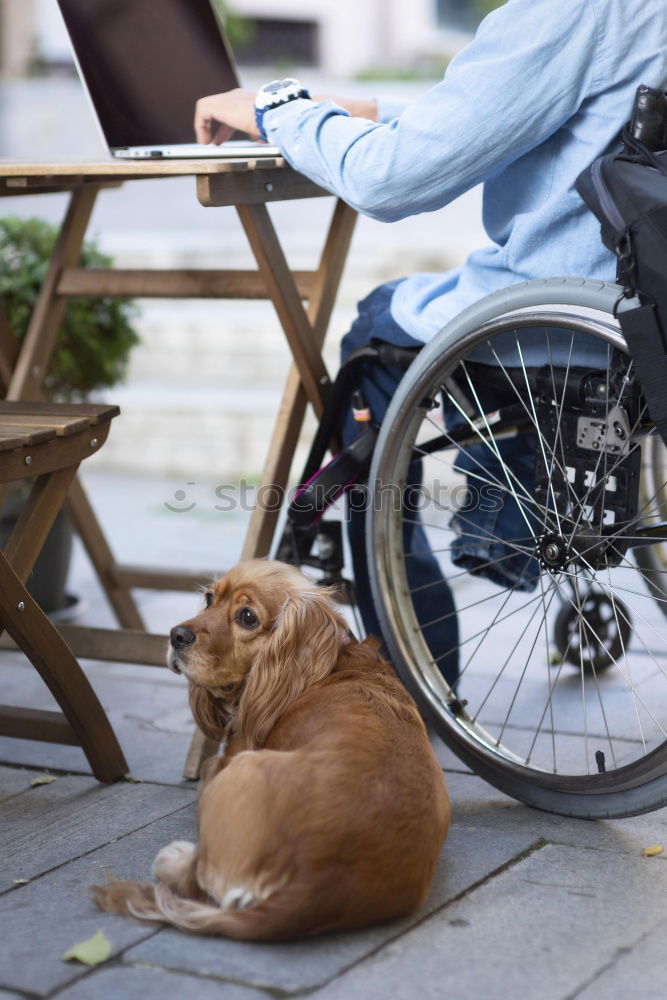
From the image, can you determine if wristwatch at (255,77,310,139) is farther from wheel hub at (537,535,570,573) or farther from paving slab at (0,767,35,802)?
paving slab at (0,767,35,802)

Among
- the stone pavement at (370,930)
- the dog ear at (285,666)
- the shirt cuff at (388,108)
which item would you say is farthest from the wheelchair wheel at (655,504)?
the dog ear at (285,666)

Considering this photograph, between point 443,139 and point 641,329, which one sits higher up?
point 443,139

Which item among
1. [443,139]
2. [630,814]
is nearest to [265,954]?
[630,814]

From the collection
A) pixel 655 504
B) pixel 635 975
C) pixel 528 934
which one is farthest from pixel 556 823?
pixel 655 504

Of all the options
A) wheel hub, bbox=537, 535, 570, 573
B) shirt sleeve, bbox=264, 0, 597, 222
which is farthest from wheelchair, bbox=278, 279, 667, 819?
shirt sleeve, bbox=264, 0, 597, 222

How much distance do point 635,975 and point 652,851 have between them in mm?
417

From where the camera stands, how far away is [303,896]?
1698 millimetres

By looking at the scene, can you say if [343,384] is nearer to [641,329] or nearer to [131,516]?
[641,329]

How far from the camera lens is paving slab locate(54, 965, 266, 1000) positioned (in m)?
1.68

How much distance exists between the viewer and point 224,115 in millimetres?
2508

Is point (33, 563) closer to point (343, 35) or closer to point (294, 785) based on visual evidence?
point (294, 785)

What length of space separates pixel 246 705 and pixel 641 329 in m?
0.88

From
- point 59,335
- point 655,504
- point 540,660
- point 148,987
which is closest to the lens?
point 148,987

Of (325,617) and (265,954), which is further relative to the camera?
(325,617)
